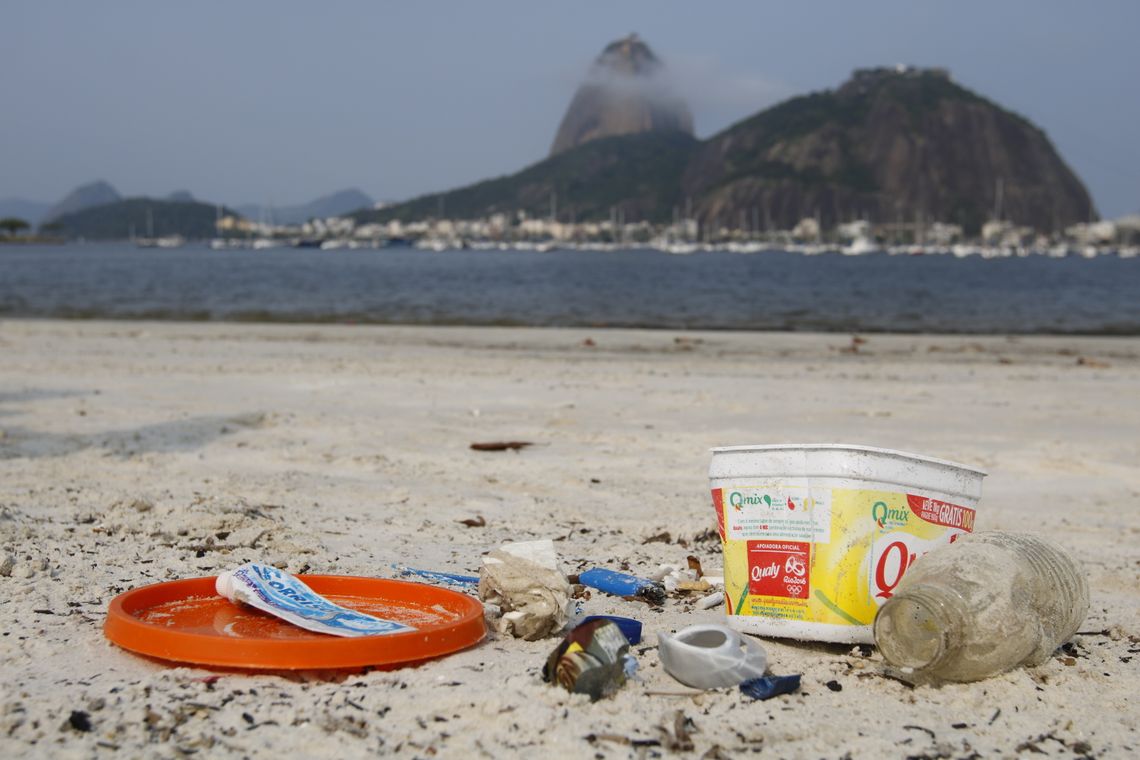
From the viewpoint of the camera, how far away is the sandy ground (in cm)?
320

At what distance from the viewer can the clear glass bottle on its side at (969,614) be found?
11.8 ft

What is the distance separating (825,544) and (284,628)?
79.8 inches

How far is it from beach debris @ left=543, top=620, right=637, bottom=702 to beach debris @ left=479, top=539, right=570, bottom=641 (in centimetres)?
53

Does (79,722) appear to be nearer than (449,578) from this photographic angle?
Yes

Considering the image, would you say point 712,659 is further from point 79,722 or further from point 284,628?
point 79,722

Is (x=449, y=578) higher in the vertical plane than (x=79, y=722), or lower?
lower

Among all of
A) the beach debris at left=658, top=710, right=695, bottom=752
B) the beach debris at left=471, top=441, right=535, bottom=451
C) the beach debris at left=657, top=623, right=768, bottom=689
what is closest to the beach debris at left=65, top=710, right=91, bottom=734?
the beach debris at left=658, top=710, right=695, bottom=752

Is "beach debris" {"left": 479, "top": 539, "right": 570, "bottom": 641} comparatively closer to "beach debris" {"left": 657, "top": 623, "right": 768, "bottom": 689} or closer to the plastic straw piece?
the plastic straw piece

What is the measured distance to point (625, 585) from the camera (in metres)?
4.76

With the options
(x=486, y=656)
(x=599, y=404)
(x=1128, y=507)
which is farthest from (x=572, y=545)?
(x=599, y=404)

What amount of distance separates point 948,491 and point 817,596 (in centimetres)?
65

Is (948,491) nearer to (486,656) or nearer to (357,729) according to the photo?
(486,656)

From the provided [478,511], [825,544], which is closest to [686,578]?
[825,544]

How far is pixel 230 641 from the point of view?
138 inches
